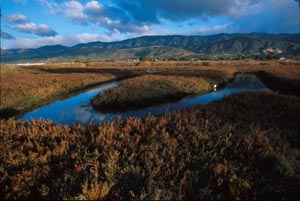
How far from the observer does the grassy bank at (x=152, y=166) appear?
495cm

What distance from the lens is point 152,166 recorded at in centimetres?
589

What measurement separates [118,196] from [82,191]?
0.69 meters

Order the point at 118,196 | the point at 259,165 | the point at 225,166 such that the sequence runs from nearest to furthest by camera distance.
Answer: the point at 118,196
the point at 225,166
the point at 259,165

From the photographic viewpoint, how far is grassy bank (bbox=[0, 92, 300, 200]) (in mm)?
4953

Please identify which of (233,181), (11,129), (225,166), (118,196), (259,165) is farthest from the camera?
(11,129)

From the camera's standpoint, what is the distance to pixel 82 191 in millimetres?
4848

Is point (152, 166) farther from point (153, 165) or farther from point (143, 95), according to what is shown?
point (143, 95)

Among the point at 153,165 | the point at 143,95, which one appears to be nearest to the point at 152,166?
the point at 153,165

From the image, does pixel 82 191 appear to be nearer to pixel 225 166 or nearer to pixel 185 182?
pixel 185 182

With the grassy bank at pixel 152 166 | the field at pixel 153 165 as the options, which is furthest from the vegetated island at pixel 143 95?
the grassy bank at pixel 152 166

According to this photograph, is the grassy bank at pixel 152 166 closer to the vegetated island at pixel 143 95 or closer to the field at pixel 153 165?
the field at pixel 153 165

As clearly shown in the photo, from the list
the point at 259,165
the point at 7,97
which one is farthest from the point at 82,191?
the point at 7,97

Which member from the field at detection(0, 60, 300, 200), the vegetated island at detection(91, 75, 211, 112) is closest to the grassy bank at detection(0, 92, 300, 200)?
the field at detection(0, 60, 300, 200)

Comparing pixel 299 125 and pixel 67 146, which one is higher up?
pixel 67 146
